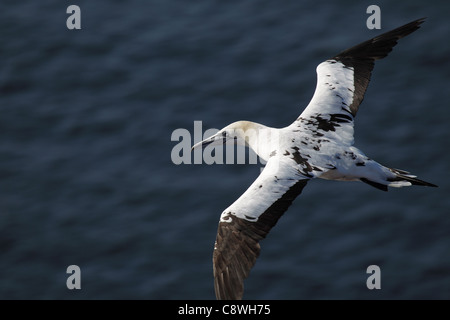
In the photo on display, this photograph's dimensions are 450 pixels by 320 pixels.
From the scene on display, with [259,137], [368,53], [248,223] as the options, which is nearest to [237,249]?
[248,223]

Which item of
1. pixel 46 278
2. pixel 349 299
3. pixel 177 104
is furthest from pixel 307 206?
pixel 46 278

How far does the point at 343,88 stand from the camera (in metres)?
16.8

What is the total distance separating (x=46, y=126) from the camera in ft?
75.3

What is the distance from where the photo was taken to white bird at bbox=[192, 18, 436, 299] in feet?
45.0

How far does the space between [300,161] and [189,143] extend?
772cm

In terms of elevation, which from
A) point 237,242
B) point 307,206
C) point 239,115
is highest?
point 239,115

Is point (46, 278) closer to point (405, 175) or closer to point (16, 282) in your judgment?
point (16, 282)

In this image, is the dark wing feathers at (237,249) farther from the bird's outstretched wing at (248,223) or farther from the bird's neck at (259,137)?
the bird's neck at (259,137)

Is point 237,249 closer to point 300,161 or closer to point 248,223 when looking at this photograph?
point 248,223

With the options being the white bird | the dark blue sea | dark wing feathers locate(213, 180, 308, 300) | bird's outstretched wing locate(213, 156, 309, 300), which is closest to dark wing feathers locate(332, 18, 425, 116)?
the white bird

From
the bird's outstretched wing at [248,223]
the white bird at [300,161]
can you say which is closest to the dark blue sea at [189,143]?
the white bird at [300,161]

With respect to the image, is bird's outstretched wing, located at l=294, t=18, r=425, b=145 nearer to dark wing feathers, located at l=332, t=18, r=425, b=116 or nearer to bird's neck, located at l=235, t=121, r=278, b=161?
dark wing feathers, located at l=332, t=18, r=425, b=116
